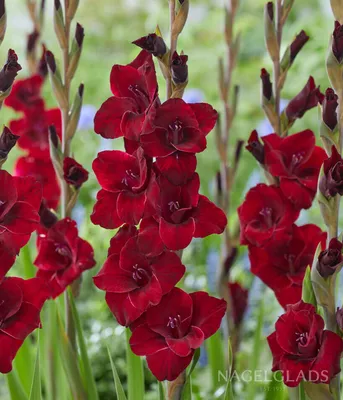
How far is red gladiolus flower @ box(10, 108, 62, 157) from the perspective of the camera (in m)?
1.22

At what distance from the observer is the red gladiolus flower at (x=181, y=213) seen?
75cm

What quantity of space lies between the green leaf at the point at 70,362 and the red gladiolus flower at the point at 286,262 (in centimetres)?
27

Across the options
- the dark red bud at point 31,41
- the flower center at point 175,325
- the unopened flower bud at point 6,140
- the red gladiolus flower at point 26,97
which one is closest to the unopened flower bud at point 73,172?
the unopened flower bud at point 6,140

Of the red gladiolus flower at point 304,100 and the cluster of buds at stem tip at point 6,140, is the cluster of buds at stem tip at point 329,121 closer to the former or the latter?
the red gladiolus flower at point 304,100

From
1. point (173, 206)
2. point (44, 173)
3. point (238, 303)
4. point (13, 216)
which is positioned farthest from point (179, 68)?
point (238, 303)

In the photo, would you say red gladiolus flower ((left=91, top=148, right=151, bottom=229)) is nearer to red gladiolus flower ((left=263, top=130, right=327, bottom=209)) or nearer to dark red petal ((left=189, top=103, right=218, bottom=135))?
dark red petal ((left=189, top=103, right=218, bottom=135))

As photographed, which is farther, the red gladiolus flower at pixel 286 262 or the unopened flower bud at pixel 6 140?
the red gladiolus flower at pixel 286 262

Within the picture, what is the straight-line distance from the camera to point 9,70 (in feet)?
2.61

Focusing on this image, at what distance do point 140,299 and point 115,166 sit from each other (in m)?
0.15

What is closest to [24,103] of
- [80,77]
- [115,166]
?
[115,166]

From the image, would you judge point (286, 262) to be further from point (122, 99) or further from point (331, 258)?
point (122, 99)

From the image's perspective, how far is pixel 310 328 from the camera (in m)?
0.79

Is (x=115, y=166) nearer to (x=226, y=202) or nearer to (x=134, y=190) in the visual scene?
(x=134, y=190)

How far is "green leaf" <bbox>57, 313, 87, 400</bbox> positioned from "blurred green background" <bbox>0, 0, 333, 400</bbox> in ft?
0.61
